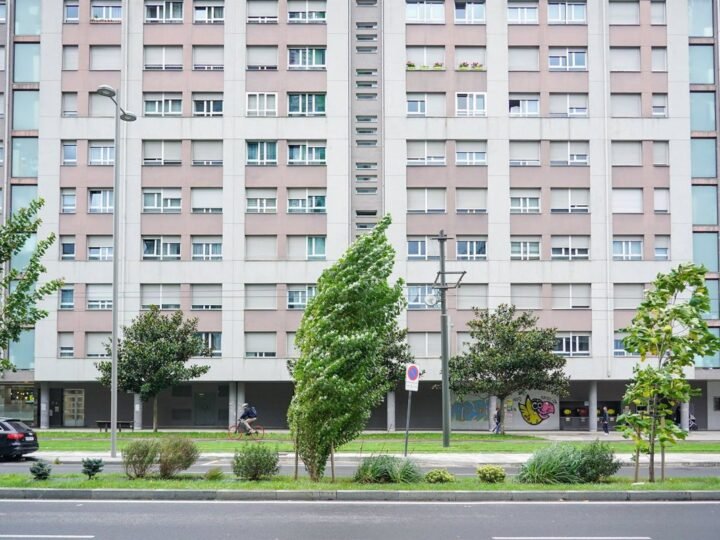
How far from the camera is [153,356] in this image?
3872 cm

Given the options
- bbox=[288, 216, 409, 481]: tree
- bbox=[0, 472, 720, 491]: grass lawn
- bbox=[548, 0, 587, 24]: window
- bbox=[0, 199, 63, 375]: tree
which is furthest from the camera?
bbox=[548, 0, 587, 24]: window

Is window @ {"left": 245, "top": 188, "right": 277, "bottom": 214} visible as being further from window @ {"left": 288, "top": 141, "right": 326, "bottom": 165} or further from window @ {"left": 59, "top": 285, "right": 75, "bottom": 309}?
window @ {"left": 59, "top": 285, "right": 75, "bottom": 309}

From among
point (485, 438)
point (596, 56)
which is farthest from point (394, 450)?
point (596, 56)

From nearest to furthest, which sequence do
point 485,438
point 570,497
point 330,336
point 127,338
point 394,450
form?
point 570,497
point 330,336
point 394,450
point 485,438
point 127,338

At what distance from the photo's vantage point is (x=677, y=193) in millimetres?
46969

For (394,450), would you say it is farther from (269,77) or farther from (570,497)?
(269,77)

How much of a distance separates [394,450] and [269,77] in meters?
27.1

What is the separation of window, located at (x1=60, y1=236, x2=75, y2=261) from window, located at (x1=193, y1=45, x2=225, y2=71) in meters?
12.4

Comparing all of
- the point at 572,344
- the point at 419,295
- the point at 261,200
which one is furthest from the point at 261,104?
the point at 572,344

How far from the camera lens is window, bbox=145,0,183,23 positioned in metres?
48.0

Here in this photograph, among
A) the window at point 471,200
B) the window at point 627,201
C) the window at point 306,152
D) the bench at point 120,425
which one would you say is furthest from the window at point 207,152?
the window at point 627,201

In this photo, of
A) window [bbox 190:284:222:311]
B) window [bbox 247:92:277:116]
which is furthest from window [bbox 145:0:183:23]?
window [bbox 190:284:222:311]

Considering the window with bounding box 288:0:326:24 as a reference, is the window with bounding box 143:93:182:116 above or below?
below

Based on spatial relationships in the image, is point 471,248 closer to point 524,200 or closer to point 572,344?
point 524,200
